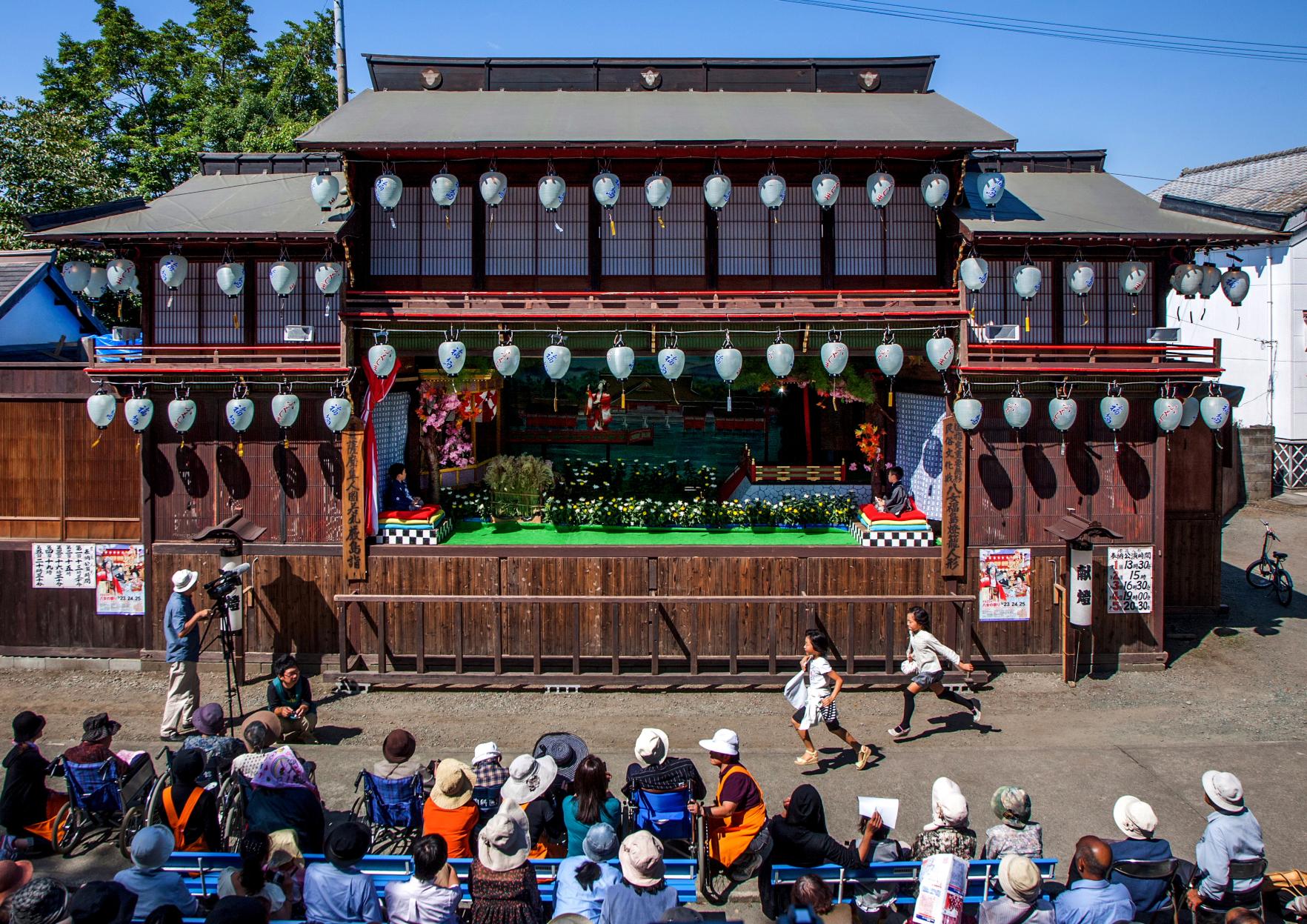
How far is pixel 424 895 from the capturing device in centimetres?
737

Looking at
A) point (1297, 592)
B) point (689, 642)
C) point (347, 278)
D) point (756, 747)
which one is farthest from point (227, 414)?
point (1297, 592)

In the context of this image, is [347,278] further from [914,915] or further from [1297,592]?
[1297,592]

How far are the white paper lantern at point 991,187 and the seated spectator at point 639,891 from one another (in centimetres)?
1277

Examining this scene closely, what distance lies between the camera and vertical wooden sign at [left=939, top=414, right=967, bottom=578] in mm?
15938

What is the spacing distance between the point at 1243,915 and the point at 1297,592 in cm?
1756

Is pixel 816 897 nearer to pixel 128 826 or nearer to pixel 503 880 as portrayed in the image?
pixel 503 880

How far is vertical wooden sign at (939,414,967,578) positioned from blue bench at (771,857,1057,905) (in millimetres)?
8037

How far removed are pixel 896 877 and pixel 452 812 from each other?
4.10 m

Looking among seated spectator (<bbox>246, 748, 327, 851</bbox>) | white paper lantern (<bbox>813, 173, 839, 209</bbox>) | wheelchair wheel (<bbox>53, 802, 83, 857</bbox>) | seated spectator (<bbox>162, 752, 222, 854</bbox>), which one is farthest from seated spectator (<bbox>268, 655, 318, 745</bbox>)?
white paper lantern (<bbox>813, 173, 839, 209</bbox>)

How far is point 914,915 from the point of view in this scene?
25.3 ft

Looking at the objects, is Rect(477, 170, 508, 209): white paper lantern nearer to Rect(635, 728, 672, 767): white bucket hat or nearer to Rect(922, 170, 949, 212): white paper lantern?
Rect(922, 170, 949, 212): white paper lantern

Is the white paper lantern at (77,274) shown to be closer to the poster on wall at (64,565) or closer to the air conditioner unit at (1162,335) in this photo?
the poster on wall at (64,565)

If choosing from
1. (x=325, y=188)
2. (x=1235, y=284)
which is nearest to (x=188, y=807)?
(x=325, y=188)

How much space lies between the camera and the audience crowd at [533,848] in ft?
24.1
